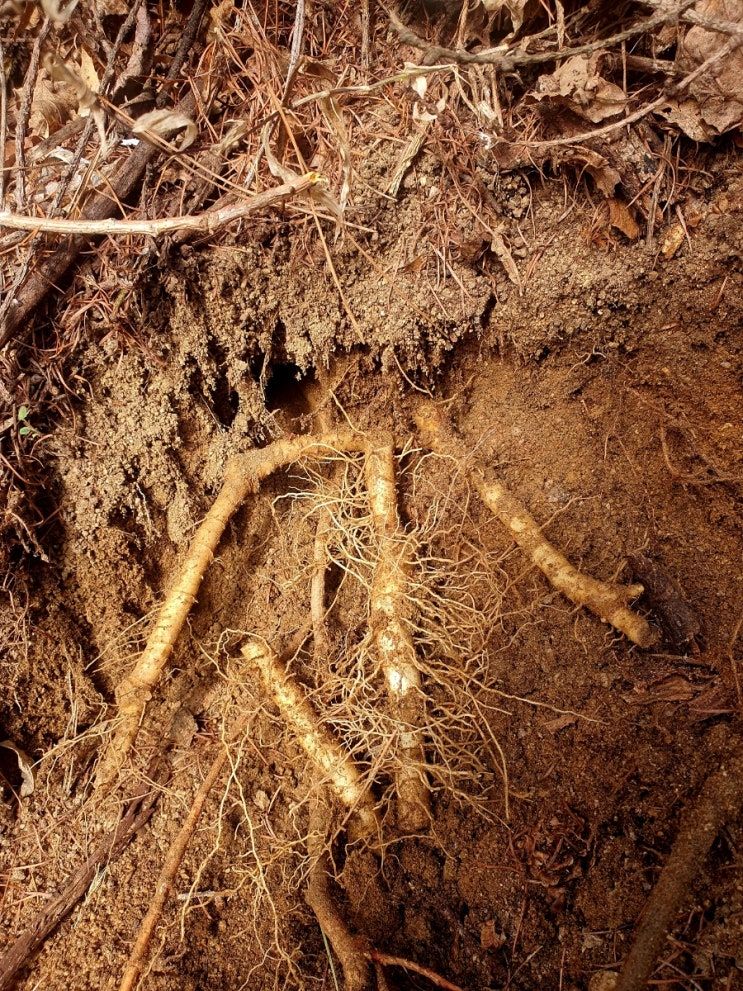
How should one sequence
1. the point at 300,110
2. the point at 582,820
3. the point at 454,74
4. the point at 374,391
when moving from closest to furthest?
the point at 582,820, the point at 454,74, the point at 300,110, the point at 374,391

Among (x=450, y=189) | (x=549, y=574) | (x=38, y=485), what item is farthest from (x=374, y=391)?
(x=38, y=485)

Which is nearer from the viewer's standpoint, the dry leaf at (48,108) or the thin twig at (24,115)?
the thin twig at (24,115)

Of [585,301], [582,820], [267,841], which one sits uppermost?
[585,301]

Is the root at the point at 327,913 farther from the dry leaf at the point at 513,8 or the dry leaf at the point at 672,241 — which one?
the dry leaf at the point at 513,8

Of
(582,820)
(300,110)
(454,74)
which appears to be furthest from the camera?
(300,110)

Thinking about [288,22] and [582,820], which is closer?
[582,820]

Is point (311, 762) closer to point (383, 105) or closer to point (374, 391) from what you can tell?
point (374, 391)

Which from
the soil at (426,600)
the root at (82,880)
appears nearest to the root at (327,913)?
the soil at (426,600)

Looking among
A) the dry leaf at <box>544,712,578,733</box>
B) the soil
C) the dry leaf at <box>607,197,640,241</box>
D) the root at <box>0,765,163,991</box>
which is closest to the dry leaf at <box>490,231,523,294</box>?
the soil
